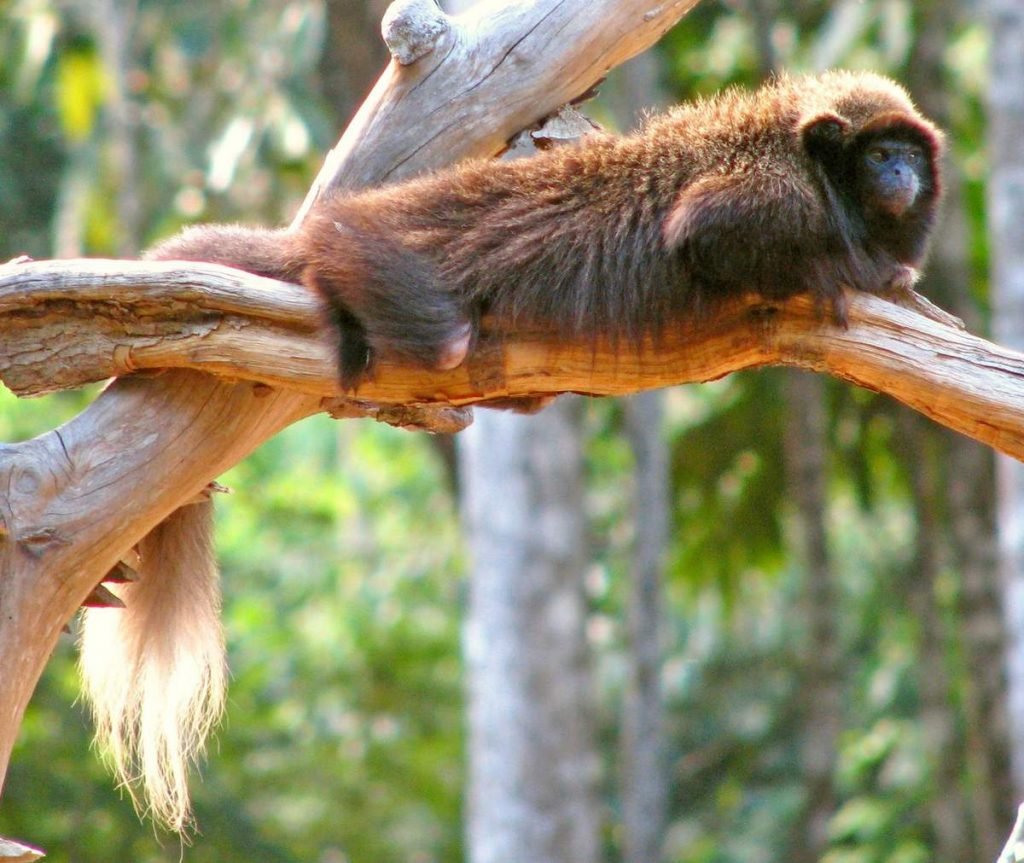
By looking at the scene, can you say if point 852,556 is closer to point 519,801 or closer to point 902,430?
point 902,430

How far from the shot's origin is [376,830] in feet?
33.2

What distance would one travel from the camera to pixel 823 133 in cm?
398

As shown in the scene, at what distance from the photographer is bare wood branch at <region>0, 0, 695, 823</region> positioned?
3299 mm

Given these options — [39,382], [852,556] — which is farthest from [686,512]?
[39,382]

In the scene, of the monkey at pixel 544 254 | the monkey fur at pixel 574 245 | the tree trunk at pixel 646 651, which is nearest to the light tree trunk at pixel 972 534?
the tree trunk at pixel 646 651

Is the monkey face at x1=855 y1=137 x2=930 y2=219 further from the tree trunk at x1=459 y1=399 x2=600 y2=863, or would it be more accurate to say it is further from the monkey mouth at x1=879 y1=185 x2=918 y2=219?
the tree trunk at x1=459 y1=399 x2=600 y2=863

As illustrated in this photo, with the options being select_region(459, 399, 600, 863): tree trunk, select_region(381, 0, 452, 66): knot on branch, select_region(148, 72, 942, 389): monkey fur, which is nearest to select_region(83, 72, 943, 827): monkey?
select_region(148, 72, 942, 389): monkey fur

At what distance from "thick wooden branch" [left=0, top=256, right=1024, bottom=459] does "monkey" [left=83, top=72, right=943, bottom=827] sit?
0.05 meters

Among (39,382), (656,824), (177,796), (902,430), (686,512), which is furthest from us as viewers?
(686,512)

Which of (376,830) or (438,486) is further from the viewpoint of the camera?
(438,486)

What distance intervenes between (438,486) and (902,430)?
17.3 feet

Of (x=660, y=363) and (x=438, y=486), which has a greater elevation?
(x=438, y=486)

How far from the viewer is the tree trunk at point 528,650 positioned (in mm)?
7977

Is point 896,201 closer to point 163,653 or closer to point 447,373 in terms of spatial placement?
point 447,373
